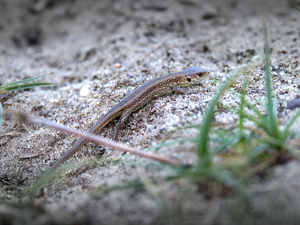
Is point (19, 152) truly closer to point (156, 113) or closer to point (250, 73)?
point (156, 113)

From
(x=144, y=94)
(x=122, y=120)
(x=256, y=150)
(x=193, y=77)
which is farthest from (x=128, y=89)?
(x=256, y=150)

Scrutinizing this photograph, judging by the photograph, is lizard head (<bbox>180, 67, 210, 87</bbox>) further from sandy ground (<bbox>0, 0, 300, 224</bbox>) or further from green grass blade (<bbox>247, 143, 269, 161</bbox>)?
green grass blade (<bbox>247, 143, 269, 161</bbox>)

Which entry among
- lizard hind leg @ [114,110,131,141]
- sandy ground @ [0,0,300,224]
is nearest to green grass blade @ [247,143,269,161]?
sandy ground @ [0,0,300,224]

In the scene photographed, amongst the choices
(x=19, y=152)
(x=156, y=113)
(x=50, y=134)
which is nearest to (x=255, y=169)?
(x=156, y=113)

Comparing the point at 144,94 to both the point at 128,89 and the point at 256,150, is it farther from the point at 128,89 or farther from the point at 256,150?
the point at 256,150

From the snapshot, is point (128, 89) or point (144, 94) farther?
point (128, 89)

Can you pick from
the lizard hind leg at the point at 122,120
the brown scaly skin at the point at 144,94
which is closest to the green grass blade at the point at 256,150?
the brown scaly skin at the point at 144,94

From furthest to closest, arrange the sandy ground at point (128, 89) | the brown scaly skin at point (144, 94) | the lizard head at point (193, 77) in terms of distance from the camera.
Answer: the lizard head at point (193, 77) → the brown scaly skin at point (144, 94) → the sandy ground at point (128, 89)

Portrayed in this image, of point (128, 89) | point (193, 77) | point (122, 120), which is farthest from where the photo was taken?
point (128, 89)

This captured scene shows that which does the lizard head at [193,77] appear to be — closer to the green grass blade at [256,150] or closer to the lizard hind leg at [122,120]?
the lizard hind leg at [122,120]
